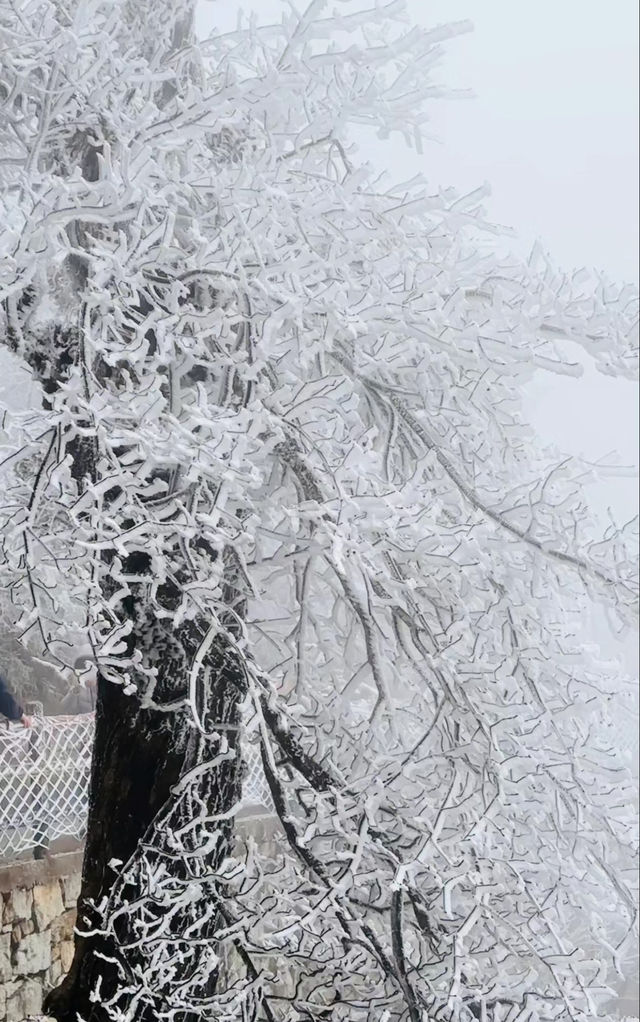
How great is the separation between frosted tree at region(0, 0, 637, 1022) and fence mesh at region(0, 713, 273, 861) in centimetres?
31

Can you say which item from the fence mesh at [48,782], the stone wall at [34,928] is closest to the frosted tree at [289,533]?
the stone wall at [34,928]

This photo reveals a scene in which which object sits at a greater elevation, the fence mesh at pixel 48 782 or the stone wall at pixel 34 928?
the fence mesh at pixel 48 782

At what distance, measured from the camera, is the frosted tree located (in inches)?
89.7

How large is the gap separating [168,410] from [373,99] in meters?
1.00

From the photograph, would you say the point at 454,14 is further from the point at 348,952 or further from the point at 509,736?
the point at 348,952

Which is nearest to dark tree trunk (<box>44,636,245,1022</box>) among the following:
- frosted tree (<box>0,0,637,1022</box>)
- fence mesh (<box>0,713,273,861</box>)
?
frosted tree (<box>0,0,637,1022</box>)

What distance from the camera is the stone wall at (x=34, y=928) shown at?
271cm

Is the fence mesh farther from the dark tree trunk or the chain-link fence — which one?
the dark tree trunk

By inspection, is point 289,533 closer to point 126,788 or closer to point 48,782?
point 126,788

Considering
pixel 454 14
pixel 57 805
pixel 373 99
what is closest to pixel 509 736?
pixel 57 805

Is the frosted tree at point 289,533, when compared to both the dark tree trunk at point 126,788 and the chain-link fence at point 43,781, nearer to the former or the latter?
the dark tree trunk at point 126,788

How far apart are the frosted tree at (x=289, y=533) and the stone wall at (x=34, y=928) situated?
0.11 m

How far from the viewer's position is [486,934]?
2.49 meters

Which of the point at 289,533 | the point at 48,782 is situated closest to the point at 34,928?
the point at 48,782
